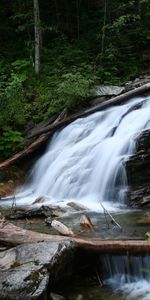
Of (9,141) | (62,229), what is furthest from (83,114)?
(62,229)

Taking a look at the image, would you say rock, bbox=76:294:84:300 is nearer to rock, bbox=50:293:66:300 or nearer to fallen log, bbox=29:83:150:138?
rock, bbox=50:293:66:300

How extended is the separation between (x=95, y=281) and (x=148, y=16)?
17.1 meters

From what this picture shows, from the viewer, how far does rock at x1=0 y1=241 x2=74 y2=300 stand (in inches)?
198

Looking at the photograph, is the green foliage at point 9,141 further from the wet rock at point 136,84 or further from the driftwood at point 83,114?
the wet rock at point 136,84

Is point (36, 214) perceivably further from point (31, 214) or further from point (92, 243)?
point (92, 243)

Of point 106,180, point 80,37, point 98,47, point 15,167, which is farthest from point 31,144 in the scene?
point 80,37

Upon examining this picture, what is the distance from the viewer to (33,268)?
5281 mm

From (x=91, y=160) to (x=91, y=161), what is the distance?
0.03 meters

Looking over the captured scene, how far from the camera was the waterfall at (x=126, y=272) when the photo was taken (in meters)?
5.91

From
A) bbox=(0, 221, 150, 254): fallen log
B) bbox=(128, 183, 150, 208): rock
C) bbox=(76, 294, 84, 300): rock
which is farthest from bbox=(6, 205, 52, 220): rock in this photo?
bbox=(76, 294, 84, 300): rock

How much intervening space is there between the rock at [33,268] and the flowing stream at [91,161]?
380 centimetres

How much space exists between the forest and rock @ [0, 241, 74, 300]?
8.16 metres

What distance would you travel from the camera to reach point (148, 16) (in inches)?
837

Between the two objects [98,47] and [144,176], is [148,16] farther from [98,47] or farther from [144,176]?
[144,176]
